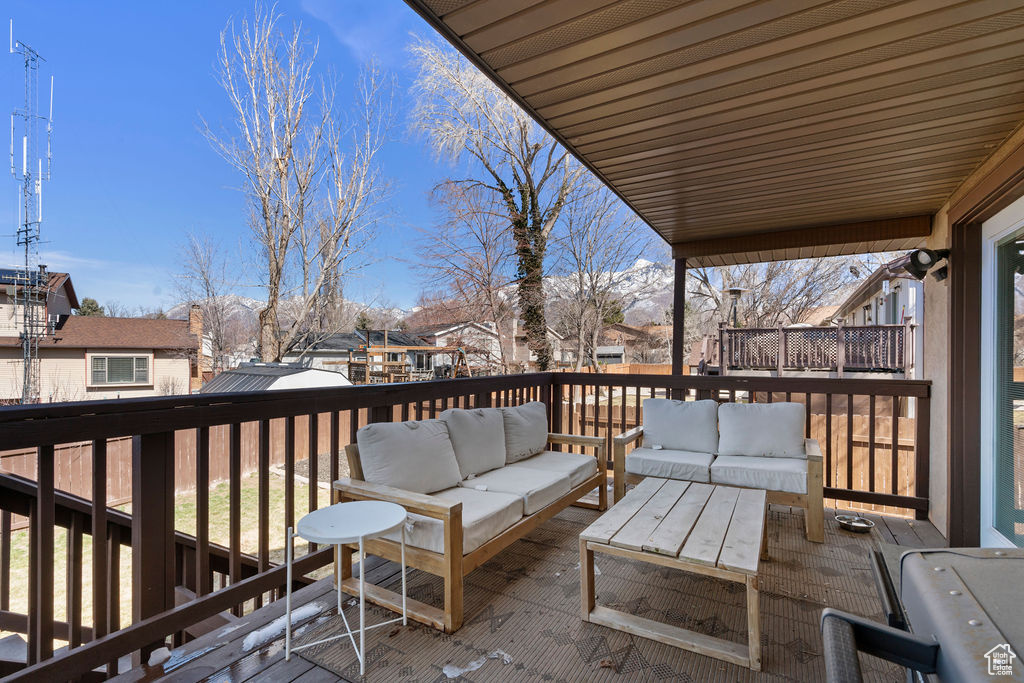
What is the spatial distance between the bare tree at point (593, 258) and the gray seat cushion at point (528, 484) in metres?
8.16

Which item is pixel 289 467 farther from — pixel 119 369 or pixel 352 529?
pixel 119 369

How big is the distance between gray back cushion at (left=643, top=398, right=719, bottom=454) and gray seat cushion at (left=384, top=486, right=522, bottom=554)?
6.04 ft

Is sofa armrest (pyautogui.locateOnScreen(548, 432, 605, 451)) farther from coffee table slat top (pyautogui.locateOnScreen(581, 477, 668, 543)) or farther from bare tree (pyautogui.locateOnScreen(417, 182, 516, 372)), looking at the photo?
bare tree (pyautogui.locateOnScreen(417, 182, 516, 372))

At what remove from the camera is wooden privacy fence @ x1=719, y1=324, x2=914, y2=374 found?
7.85m

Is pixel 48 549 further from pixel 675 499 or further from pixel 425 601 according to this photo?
pixel 675 499

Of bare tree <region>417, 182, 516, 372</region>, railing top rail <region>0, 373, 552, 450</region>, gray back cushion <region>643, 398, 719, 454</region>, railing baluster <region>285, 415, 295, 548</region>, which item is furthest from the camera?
bare tree <region>417, 182, 516, 372</region>

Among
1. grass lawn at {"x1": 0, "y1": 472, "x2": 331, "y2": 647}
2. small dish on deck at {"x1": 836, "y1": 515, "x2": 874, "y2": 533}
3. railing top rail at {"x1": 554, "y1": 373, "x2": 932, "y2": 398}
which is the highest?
railing top rail at {"x1": 554, "y1": 373, "x2": 932, "y2": 398}

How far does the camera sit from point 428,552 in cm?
226

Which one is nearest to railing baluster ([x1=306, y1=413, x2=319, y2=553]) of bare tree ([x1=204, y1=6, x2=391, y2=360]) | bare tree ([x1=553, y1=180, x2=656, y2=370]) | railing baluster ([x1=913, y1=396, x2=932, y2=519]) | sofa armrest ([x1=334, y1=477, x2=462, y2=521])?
sofa armrest ([x1=334, y1=477, x2=462, y2=521])

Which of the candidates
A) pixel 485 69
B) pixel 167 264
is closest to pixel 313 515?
pixel 485 69

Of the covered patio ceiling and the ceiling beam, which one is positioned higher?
the covered patio ceiling

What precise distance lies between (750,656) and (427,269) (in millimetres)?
9548

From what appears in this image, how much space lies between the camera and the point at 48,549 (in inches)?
70.4

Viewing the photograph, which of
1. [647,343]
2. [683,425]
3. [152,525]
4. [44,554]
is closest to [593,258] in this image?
[683,425]
